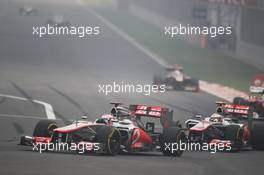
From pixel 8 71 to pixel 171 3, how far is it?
38799 millimetres

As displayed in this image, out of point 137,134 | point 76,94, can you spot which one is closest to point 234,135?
point 137,134

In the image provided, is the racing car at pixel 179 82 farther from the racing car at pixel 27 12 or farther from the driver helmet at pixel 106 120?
the racing car at pixel 27 12

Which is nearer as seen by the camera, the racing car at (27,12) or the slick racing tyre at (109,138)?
the slick racing tyre at (109,138)

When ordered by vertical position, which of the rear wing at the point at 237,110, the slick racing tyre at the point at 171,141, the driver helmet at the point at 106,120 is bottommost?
the slick racing tyre at the point at 171,141

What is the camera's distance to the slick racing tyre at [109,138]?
23359 millimetres

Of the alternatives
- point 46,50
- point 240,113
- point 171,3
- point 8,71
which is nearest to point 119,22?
point 171,3

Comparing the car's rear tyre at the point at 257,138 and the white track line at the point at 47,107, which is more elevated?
the white track line at the point at 47,107

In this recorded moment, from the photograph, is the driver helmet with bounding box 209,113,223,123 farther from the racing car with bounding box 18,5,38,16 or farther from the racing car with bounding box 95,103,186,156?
the racing car with bounding box 18,5,38,16

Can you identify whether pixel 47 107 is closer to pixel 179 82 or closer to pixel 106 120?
pixel 179 82

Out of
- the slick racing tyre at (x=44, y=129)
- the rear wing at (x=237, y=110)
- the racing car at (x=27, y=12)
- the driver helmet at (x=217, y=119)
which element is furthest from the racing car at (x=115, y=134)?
the racing car at (x=27, y=12)

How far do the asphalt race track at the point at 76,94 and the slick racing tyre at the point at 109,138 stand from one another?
0.29 m

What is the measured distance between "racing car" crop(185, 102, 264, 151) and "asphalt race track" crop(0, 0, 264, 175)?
0.45m

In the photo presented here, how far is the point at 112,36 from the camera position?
69.4m

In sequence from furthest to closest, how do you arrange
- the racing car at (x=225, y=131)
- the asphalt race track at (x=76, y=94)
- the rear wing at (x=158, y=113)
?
the racing car at (x=225, y=131) < the rear wing at (x=158, y=113) < the asphalt race track at (x=76, y=94)
